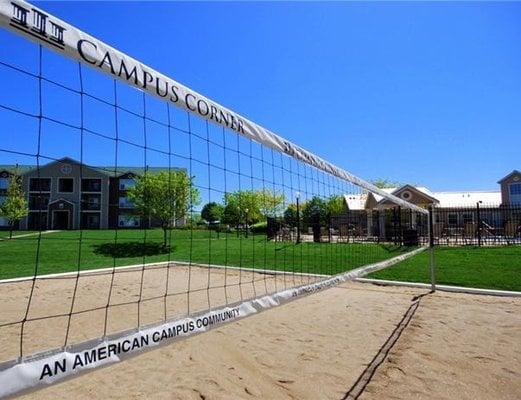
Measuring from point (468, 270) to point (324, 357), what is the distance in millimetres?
7147

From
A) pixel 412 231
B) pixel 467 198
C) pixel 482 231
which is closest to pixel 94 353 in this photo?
pixel 412 231

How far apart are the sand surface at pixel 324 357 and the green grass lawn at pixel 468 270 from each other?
172 cm

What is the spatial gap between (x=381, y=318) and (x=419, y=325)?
57 centimetres

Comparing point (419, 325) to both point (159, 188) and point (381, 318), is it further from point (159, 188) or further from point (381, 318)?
point (159, 188)

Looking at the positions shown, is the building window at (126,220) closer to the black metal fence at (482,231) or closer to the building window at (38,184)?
the building window at (38,184)

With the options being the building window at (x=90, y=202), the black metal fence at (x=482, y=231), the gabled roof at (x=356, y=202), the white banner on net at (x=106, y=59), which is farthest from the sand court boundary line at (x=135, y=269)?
the gabled roof at (x=356, y=202)

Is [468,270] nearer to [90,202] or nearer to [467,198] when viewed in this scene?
[90,202]

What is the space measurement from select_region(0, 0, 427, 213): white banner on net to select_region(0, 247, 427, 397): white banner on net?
4.59ft

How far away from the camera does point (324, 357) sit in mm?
4016

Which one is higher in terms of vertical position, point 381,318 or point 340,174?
point 340,174

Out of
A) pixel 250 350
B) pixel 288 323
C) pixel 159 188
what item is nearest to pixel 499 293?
pixel 288 323

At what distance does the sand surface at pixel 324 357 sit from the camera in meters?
3.21

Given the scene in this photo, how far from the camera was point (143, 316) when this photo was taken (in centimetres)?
589

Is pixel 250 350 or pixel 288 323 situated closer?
pixel 250 350
